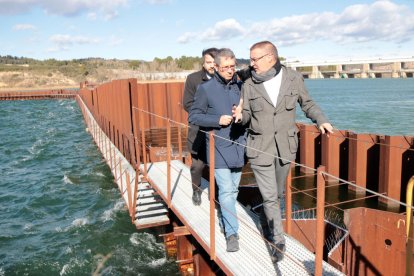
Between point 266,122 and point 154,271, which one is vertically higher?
point 266,122

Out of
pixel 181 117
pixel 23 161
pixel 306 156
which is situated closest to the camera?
pixel 306 156

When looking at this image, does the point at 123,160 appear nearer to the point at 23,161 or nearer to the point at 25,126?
the point at 23,161

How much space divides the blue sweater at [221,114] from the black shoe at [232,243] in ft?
2.45

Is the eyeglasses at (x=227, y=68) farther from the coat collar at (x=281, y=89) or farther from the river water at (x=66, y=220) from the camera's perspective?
the river water at (x=66, y=220)

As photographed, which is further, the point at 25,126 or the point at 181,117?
the point at 25,126

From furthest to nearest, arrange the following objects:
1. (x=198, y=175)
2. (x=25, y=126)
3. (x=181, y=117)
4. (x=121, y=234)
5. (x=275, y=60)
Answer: (x=25, y=126)
(x=181, y=117)
(x=121, y=234)
(x=198, y=175)
(x=275, y=60)

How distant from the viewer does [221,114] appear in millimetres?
4137

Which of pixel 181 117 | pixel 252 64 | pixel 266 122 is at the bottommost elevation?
pixel 181 117

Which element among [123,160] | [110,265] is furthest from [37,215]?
[110,265]

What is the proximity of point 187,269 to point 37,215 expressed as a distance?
239 inches

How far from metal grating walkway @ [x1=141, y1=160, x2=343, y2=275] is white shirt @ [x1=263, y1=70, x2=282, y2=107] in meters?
1.21

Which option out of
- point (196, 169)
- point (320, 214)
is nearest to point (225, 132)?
point (320, 214)

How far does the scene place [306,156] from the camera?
12.3m

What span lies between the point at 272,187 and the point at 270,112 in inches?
28.0
